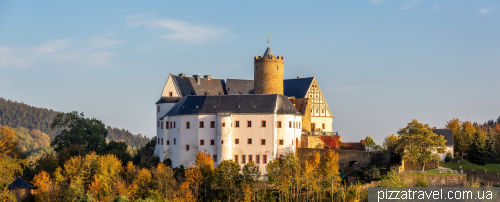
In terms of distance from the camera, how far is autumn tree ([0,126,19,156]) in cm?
8362

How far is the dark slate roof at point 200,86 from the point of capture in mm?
85500

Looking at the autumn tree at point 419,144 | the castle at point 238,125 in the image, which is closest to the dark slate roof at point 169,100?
the castle at point 238,125

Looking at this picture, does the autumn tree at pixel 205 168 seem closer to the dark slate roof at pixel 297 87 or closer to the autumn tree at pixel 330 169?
the autumn tree at pixel 330 169

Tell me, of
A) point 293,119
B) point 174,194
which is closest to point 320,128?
point 293,119

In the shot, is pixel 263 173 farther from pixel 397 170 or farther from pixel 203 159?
pixel 397 170

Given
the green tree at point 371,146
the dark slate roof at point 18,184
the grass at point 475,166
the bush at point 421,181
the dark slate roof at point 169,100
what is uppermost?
the dark slate roof at point 169,100

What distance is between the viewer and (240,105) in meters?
73.6

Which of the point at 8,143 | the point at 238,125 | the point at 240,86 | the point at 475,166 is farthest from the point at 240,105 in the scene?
the point at 8,143

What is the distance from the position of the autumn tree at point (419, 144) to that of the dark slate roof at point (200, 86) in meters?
31.1

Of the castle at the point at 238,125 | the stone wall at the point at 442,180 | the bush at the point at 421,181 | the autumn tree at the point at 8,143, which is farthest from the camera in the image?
the autumn tree at the point at 8,143

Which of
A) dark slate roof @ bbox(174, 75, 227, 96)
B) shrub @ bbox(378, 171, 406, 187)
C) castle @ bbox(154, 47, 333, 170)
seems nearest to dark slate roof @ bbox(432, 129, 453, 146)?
castle @ bbox(154, 47, 333, 170)

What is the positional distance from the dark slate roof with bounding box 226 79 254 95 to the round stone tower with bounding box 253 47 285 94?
11.1 meters

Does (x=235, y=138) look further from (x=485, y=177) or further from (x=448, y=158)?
(x=485, y=177)

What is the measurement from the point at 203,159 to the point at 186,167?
3.35 m
